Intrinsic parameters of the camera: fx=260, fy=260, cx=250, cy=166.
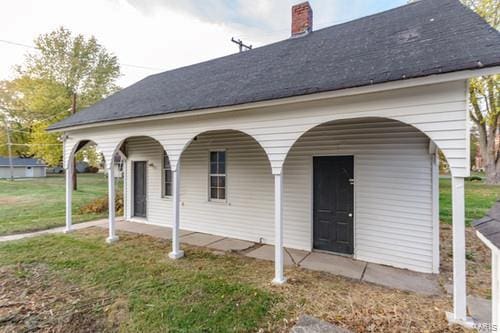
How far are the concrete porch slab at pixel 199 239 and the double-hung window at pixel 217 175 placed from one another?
3.64 ft

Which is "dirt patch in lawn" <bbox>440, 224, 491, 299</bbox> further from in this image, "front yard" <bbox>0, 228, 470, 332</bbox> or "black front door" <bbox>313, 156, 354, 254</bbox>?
"black front door" <bbox>313, 156, 354, 254</bbox>

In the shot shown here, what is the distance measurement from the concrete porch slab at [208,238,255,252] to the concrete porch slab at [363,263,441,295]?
2.81 metres

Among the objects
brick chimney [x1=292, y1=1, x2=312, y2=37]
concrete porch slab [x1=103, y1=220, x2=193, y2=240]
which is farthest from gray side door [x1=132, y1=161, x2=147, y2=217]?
brick chimney [x1=292, y1=1, x2=312, y2=37]

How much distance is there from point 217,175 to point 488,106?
58.9ft

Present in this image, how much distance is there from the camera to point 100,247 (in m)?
6.39

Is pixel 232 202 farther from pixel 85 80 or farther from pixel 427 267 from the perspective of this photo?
pixel 85 80

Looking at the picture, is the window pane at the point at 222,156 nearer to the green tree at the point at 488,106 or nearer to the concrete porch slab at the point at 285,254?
the concrete porch slab at the point at 285,254

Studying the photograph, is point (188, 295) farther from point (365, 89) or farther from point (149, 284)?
point (365, 89)

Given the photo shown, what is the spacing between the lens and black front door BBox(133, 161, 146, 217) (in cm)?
934

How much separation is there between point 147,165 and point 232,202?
3761 millimetres

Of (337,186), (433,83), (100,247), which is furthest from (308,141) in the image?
(100,247)

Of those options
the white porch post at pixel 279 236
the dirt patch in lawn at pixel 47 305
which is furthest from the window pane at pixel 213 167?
the dirt patch in lawn at pixel 47 305

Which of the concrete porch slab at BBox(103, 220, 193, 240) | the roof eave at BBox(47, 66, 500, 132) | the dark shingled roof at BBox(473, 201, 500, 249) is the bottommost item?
the concrete porch slab at BBox(103, 220, 193, 240)

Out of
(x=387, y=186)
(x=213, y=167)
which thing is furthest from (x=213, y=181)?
(x=387, y=186)
